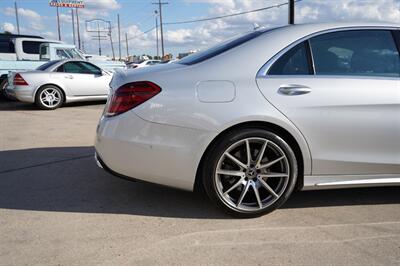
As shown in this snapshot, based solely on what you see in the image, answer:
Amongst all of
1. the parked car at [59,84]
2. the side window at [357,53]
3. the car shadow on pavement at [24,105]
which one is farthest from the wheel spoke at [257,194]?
the car shadow on pavement at [24,105]

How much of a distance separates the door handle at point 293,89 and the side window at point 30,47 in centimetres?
1425

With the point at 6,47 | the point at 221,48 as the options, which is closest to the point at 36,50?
the point at 6,47

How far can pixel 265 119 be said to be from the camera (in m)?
3.36

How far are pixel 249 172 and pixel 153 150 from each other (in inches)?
32.2

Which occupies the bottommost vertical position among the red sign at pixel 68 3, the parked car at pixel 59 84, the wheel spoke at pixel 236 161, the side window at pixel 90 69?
the wheel spoke at pixel 236 161

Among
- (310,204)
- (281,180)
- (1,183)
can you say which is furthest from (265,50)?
(1,183)

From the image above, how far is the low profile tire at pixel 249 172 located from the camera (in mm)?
3395

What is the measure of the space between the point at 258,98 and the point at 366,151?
3.44 ft

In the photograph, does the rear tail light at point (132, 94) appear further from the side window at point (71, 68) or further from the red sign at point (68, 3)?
the red sign at point (68, 3)

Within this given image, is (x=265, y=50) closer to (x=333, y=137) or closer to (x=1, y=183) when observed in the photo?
(x=333, y=137)

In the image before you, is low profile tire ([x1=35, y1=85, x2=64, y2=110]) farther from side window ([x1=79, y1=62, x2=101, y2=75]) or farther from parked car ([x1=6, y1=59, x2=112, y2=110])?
side window ([x1=79, y1=62, x2=101, y2=75])

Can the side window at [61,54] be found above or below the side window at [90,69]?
above

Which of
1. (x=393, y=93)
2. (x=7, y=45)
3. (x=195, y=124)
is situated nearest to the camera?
(x=195, y=124)

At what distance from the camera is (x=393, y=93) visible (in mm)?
3531
